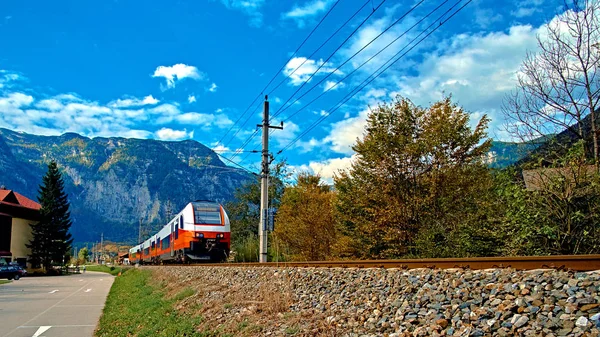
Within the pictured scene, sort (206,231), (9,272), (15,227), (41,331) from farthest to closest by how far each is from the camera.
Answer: (15,227) → (9,272) → (206,231) → (41,331)

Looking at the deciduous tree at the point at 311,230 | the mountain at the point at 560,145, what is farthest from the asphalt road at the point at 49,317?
the mountain at the point at 560,145

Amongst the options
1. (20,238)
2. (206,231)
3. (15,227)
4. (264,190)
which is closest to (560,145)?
(264,190)

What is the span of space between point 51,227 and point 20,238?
4.30 m

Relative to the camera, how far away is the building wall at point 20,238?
228 ft

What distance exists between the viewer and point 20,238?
235ft

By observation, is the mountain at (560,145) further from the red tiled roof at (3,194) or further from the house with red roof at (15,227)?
the red tiled roof at (3,194)

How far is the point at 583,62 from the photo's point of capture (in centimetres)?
1250

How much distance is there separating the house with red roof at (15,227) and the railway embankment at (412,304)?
65429 mm

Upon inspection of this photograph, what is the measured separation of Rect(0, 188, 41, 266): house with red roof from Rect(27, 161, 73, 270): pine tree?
3.72 ft

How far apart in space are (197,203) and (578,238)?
2182 cm

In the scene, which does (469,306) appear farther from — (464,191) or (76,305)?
(76,305)

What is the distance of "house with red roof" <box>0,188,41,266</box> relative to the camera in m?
65.7

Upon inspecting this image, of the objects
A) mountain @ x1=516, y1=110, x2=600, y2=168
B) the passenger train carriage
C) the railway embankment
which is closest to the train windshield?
the passenger train carriage

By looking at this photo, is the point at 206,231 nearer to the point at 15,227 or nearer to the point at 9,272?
the point at 9,272
